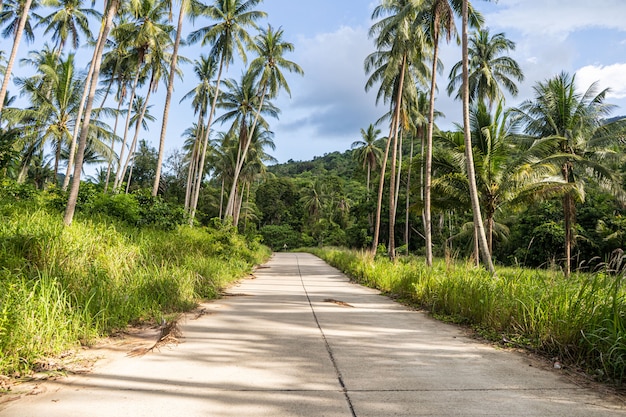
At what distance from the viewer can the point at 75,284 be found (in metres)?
5.11

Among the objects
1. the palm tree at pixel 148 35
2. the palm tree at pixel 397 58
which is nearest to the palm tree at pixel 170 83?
the palm tree at pixel 148 35

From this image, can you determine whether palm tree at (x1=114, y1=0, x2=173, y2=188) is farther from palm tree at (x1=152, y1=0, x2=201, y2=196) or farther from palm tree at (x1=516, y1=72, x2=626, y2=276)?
palm tree at (x1=516, y1=72, x2=626, y2=276)

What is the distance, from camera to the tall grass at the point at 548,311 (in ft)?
12.0

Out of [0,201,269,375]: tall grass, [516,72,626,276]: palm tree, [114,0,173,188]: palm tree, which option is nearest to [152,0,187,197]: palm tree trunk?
[114,0,173,188]: palm tree

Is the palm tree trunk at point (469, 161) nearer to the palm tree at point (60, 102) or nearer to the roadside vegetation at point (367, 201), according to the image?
the roadside vegetation at point (367, 201)

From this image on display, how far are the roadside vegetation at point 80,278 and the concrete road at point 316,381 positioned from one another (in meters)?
0.70

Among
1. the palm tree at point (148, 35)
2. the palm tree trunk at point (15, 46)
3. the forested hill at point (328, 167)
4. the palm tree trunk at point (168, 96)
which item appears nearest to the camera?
the palm tree trunk at point (15, 46)

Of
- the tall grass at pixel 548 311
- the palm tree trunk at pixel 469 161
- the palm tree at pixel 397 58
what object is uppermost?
the palm tree at pixel 397 58

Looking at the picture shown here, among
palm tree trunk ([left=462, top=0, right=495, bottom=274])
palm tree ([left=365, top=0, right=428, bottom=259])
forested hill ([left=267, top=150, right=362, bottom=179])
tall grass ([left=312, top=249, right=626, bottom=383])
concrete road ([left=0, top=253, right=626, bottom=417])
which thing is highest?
forested hill ([left=267, top=150, right=362, bottom=179])

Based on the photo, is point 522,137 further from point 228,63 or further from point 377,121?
point 228,63

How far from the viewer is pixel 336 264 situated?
21.6m

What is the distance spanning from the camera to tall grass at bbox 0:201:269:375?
3.59 meters

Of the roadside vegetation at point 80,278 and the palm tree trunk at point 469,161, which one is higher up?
the palm tree trunk at point 469,161

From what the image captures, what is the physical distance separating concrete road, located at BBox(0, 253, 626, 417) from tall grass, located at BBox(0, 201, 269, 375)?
0.67 m
